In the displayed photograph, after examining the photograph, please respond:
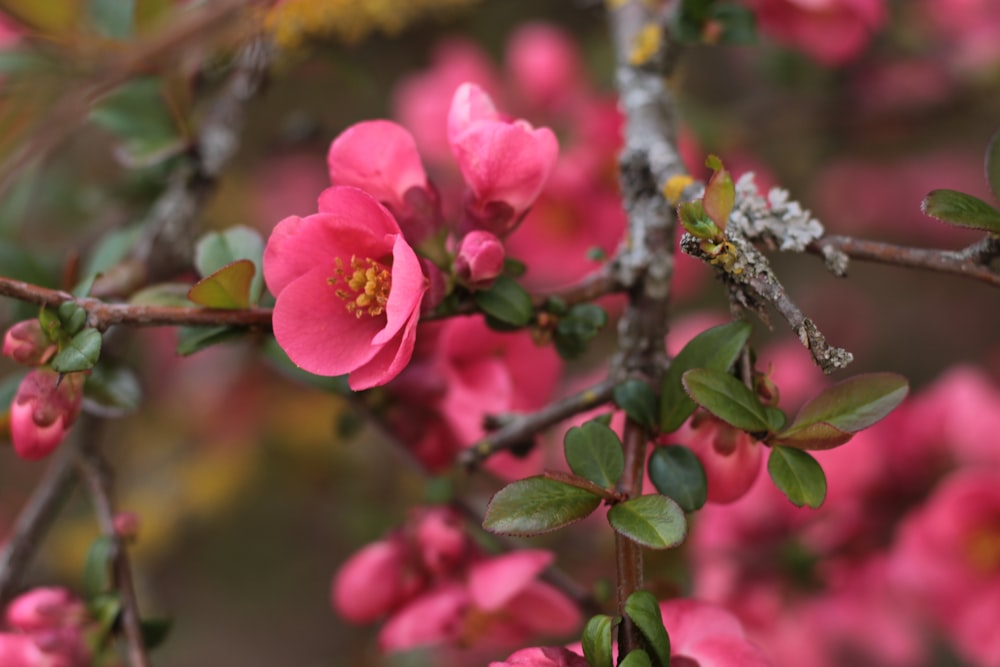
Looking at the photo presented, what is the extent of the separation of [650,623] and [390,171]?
282 millimetres

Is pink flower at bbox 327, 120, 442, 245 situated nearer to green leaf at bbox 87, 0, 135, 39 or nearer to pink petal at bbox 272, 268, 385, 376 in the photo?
pink petal at bbox 272, 268, 385, 376

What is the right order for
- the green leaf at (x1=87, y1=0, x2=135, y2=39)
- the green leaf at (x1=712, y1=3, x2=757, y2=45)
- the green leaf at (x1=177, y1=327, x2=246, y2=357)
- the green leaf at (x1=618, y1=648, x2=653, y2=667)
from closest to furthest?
the green leaf at (x1=618, y1=648, x2=653, y2=667) → the green leaf at (x1=177, y1=327, x2=246, y2=357) → the green leaf at (x1=712, y1=3, x2=757, y2=45) → the green leaf at (x1=87, y1=0, x2=135, y2=39)

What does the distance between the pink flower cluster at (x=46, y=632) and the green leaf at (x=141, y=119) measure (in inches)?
13.3

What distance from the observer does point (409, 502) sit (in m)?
1.24

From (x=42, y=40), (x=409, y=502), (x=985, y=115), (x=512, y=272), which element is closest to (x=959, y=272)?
(x=512, y=272)

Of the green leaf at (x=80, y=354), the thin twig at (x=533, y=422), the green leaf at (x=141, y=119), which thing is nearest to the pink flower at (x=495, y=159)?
the thin twig at (x=533, y=422)

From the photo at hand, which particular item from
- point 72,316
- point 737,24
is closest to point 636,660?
point 72,316

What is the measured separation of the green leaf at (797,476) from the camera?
1.48 ft

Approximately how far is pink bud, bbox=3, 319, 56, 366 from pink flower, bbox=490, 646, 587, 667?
283 millimetres

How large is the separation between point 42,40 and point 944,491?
891 mm

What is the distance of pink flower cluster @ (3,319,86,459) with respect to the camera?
467 millimetres

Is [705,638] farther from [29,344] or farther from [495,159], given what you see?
[29,344]

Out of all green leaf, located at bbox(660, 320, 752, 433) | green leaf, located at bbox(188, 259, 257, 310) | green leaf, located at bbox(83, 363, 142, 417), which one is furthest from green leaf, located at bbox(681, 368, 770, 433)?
green leaf, located at bbox(83, 363, 142, 417)

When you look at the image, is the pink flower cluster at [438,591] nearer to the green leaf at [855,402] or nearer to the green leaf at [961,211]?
the green leaf at [855,402]
